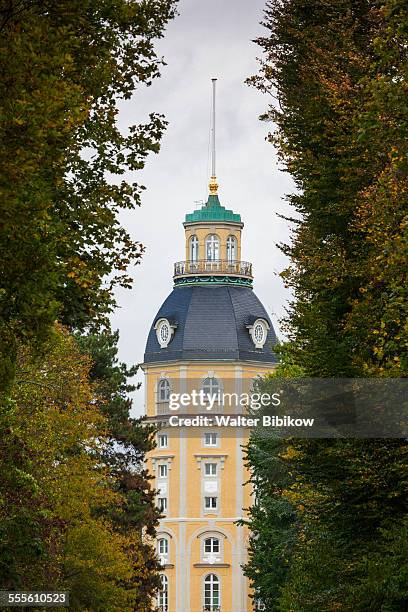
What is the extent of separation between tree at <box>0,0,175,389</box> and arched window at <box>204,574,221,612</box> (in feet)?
325

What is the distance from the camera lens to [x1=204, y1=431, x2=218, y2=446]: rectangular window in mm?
123938

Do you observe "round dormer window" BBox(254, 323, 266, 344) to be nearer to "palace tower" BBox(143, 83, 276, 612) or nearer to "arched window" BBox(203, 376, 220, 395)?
"palace tower" BBox(143, 83, 276, 612)

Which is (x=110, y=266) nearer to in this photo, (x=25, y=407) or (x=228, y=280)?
(x=25, y=407)

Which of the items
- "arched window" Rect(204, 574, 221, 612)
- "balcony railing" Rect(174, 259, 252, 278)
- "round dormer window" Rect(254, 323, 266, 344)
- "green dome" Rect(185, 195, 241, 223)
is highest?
"green dome" Rect(185, 195, 241, 223)

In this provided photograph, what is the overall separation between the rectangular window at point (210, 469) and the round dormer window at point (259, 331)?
857 centimetres

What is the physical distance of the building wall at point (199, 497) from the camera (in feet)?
401

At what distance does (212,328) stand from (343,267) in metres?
93.0

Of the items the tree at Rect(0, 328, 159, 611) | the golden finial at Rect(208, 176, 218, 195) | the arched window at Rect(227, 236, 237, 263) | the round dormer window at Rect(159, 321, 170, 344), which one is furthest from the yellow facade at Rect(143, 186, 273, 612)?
the tree at Rect(0, 328, 159, 611)

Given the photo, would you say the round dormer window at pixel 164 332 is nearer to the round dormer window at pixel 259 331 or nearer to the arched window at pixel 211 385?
the arched window at pixel 211 385

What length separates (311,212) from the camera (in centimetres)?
3447

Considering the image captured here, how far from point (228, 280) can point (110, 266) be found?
102860mm

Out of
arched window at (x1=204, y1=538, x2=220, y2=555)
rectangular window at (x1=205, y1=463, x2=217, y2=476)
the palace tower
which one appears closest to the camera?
the palace tower

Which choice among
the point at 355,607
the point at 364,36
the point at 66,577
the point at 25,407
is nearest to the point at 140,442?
the point at 66,577

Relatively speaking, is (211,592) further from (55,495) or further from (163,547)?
(55,495)
